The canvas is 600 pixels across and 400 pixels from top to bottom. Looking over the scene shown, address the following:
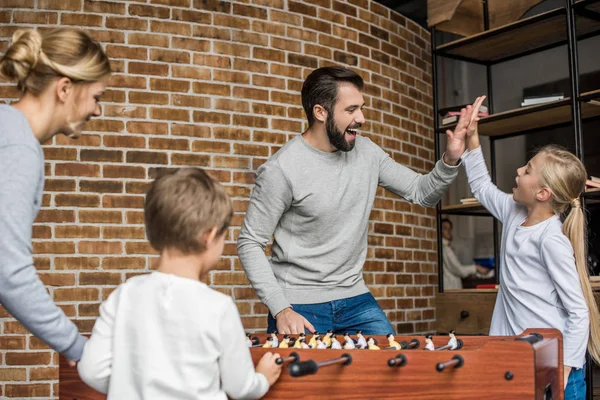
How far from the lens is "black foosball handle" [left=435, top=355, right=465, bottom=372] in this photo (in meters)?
1.57

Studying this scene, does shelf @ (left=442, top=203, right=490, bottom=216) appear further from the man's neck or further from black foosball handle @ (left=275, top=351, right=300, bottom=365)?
black foosball handle @ (left=275, top=351, right=300, bottom=365)

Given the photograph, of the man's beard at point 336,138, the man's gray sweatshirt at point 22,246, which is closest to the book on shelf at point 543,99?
the man's beard at point 336,138

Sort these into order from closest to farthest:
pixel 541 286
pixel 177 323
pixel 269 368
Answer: pixel 177 323 → pixel 269 368 → pixel 541 286

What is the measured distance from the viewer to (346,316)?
251 cm

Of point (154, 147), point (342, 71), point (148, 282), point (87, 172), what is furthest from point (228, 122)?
point (148, 282)

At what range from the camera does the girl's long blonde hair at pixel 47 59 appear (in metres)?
1.57

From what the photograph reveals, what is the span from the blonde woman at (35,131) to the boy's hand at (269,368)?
390 millimetres

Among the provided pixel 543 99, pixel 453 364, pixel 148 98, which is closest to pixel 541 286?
pixel 453 364

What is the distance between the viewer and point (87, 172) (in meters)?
3.45

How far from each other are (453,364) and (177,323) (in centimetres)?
62

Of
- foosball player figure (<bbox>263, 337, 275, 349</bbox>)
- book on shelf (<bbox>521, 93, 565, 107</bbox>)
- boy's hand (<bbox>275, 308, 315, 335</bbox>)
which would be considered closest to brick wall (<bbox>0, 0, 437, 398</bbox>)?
book on shelf (<bbox>521, 93, 565, 107</bbox>)

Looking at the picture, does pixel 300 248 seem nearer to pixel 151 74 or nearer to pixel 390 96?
pixel 151 74

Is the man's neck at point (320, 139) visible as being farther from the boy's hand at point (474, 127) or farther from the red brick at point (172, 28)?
the red brick at point (172, 28)

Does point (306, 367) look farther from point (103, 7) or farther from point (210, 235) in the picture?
point (103, 7)
